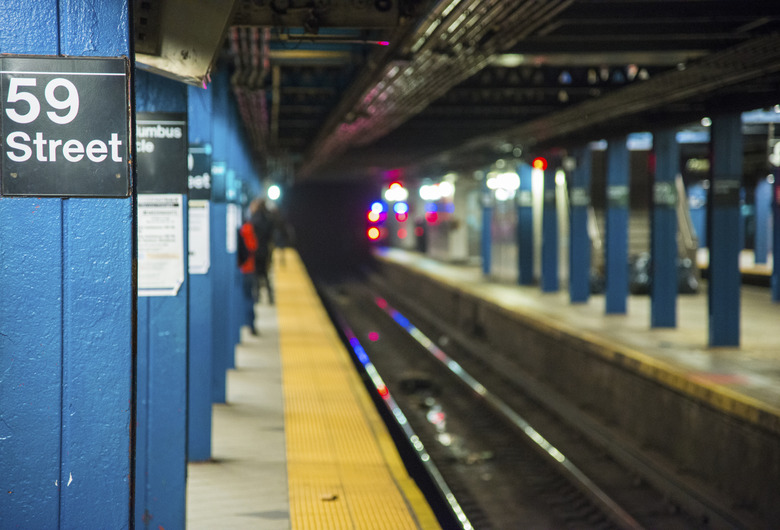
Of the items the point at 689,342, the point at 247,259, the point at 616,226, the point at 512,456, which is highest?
the point at 616,226

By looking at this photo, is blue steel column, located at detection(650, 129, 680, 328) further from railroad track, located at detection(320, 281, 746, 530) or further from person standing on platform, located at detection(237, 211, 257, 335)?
person standing on platform, located at detection(237, 211, 257, 335)

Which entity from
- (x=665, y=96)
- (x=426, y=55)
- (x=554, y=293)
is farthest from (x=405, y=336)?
(x=426, y=55)

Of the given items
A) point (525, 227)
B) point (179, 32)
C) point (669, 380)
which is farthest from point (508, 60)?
point (525, 227)

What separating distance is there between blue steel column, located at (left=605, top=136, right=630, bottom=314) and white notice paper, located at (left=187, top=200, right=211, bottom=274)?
9.06 meters

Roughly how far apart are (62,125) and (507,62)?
909 cm

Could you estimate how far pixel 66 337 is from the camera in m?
2.90

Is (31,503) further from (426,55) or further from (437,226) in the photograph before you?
(437,226)

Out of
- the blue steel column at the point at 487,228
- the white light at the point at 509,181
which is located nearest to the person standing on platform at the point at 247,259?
the white light at the point at 509,181

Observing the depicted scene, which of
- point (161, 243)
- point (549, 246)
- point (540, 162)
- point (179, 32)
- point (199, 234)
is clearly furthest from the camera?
point (549, 246)

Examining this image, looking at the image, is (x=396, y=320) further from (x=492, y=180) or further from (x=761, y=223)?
(x=761, y=223)

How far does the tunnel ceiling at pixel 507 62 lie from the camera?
6.14 m

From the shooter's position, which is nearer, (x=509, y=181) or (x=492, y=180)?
(x=509, y=181)

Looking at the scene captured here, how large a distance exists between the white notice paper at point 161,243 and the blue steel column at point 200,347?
1.99 meters

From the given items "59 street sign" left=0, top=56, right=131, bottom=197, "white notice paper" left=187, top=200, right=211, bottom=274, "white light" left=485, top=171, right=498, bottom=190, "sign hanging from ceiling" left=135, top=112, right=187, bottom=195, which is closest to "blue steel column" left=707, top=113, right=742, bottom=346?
"white notice paper" left=187, top=200, right=211, bottom=274
